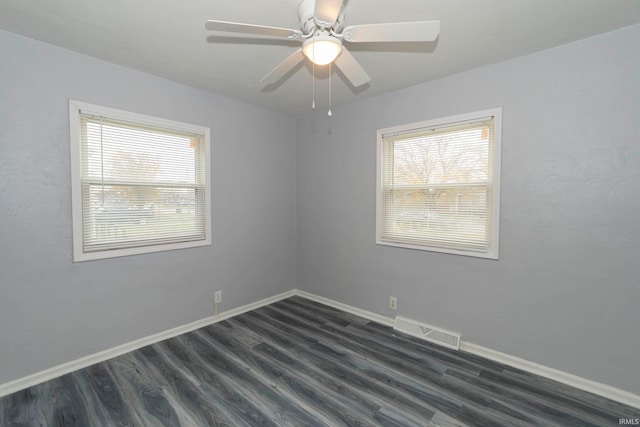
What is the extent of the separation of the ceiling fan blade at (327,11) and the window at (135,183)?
2.01 m

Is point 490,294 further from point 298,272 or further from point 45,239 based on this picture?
point 45,239

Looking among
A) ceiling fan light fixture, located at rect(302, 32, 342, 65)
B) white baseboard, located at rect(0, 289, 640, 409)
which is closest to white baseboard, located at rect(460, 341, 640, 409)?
white baseboard, located at rect(0, 289, 640, 409)

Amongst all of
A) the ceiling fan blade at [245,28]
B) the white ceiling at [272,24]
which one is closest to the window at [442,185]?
the white ceiling at [272,24]

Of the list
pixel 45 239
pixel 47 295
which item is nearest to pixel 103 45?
pixel 45 239

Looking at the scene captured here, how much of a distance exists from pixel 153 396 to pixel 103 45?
8.45 feet

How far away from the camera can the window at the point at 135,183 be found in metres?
2.36

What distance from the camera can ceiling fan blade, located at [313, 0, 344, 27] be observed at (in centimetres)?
131

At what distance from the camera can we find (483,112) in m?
2.49

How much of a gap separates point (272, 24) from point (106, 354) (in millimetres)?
2912

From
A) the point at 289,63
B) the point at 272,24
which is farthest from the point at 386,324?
the point at 272,24

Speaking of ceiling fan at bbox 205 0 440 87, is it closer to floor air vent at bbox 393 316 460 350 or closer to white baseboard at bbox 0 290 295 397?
floor air vent at bbox 393 316 460 350

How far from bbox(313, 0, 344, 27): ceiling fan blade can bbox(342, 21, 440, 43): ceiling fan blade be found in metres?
0.14

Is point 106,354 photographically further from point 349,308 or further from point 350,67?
point 350,67

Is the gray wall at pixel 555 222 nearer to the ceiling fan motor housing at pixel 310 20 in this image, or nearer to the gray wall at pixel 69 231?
the ceiling fan motor housing at pixel 310 20
